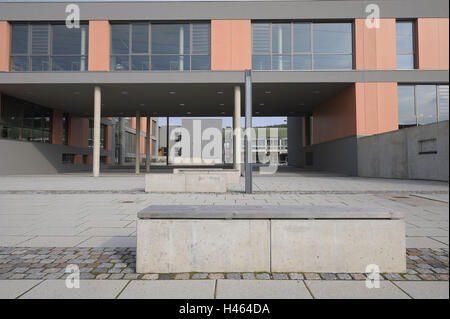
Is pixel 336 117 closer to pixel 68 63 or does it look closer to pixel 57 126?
pixel 68 63

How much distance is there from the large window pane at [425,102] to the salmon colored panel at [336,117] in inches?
159

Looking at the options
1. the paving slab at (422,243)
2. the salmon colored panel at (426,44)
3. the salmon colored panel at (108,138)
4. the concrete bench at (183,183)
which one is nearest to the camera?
the paving slab at (422,243)

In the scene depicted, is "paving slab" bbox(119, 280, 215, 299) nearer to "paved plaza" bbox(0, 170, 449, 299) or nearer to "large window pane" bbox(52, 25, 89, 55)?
"paved plaza" bbox(0, 170, 449, 299)

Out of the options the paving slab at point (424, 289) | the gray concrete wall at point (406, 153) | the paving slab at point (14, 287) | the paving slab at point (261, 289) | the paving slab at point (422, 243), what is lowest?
the paving slab at point (14, 287)

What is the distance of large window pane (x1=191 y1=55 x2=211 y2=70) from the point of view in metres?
17.5

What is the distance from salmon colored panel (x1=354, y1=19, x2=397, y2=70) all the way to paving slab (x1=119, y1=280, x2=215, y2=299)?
18.0 meters

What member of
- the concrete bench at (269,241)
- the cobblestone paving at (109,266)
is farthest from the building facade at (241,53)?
the concrete bench at (269,241)

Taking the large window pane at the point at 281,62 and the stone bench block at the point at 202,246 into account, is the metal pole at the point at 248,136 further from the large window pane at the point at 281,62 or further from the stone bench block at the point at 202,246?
the large window pane at the point at 281,62

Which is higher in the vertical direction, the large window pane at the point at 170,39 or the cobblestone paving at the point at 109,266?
the large window pane at the point at 170,39

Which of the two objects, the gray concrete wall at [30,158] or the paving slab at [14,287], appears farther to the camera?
the gray concrete wall at [30,158]

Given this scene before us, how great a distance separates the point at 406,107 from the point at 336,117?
14.4 ft

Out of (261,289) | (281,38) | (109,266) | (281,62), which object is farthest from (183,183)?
(281,38)

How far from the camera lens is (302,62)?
1720 centimetres

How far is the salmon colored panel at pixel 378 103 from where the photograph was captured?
1673cm
